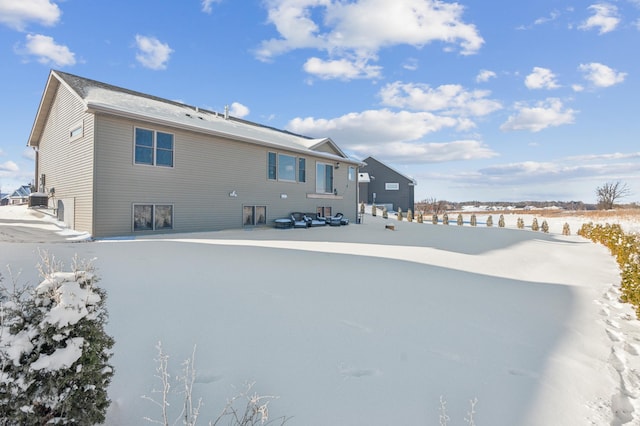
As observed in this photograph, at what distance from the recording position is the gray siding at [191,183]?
35.1ft

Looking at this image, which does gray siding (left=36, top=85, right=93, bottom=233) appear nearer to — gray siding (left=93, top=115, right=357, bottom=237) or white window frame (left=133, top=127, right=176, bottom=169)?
gray siding (left=93, top=115, right=357, bottom=237)

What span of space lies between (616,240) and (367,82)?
44.6 ft

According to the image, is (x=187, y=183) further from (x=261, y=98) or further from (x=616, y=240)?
(x=616, y=240)

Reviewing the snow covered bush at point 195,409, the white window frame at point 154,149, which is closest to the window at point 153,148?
the white window frame at point 154,149

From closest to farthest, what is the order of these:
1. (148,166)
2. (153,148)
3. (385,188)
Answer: (148,166)
(153,148)
(385,188)

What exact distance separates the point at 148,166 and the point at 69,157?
3.62m

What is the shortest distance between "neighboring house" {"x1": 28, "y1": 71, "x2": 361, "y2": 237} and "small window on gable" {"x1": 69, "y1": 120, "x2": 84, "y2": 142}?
0.12 ft

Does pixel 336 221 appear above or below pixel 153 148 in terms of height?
below

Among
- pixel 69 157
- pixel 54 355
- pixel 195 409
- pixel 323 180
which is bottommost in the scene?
pixel 195 409

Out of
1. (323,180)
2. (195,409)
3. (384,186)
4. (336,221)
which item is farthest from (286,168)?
(384,186)

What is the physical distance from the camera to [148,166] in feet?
38.1

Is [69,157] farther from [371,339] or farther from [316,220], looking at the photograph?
[371,339]

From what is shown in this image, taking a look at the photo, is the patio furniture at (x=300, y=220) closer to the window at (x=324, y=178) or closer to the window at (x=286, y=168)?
the window at (x=286, y=168)

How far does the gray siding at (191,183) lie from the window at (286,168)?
0.29 m
